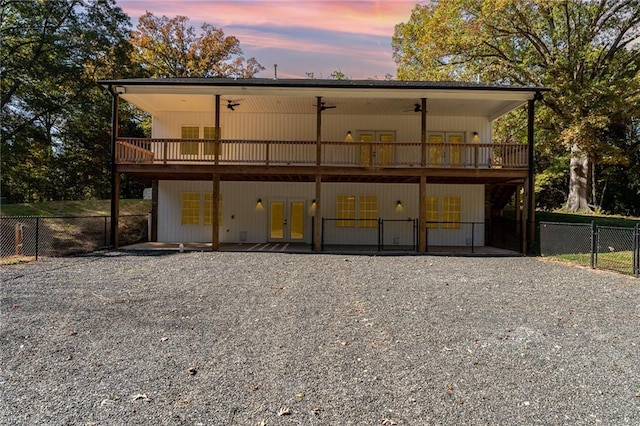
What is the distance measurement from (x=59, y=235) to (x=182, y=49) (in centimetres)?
2185

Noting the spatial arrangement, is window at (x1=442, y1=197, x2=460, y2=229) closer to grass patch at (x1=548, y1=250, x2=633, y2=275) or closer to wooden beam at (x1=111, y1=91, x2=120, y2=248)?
grass patch at (x1=548, y1=250, x2=633, y2=275)

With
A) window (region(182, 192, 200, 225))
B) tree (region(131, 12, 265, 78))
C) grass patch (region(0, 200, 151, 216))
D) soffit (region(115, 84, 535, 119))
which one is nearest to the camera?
soffit (region(115, 84, 535, 119))

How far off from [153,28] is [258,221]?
75.1 ft

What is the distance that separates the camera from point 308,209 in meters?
18.5

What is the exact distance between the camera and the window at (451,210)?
18500mm

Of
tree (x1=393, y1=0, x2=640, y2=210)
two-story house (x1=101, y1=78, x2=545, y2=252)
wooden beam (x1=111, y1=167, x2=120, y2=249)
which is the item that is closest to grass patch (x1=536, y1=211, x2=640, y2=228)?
tree (x1=393, y1=0, x2=640, y2=210)

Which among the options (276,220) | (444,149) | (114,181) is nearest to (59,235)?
(114,181)

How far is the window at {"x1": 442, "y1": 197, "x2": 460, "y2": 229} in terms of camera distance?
1850 cm

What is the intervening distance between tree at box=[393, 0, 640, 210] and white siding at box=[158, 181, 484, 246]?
21.4ft

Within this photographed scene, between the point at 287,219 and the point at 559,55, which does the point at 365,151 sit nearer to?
the point at 287,219

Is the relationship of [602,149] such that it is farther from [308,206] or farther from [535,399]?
[535,399]

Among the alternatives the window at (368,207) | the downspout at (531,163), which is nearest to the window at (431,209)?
the window at (368,207)

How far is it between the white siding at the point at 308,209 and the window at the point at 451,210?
0.65ft

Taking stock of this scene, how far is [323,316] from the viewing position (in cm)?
665
